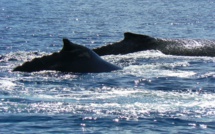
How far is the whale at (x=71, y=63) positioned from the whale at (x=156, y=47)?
571 centimetres

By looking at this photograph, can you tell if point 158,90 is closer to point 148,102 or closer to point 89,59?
point 148,102

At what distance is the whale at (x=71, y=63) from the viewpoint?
25.8 metres

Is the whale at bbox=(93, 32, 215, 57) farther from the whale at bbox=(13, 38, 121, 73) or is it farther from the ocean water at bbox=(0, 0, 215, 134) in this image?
the whale at bbox=(13, 38, 121, 73)

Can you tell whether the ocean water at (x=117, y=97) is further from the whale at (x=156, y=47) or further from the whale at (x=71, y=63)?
the whale at (x=156, y=47)

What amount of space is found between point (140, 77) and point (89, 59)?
2150mm

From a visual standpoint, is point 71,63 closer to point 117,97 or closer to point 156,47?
point 117,97

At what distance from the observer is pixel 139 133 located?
16391mm

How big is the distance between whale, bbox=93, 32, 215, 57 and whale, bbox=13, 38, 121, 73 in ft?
18.7

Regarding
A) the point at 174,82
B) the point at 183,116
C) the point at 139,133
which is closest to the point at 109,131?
the point at 139,133

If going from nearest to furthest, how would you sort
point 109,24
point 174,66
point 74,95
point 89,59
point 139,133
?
1. point 139,133
2. point 74,95
3. point 89,59
4. point 174,66
5. point 109,24

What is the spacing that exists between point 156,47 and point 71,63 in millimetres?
7154

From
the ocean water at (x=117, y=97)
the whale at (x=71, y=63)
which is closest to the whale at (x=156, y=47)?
the ocean water at (x=117, y=97)

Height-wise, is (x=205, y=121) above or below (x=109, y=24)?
below

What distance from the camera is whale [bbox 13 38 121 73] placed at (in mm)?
25750
